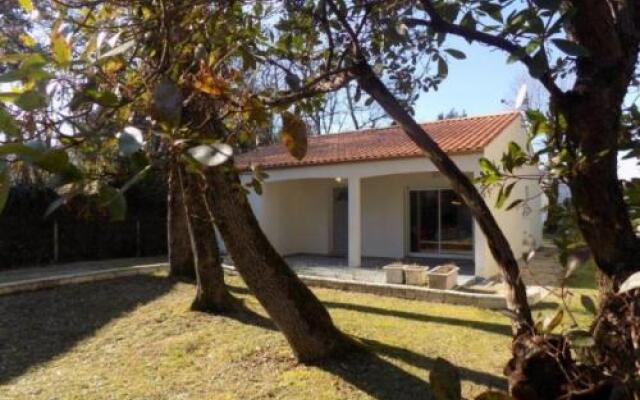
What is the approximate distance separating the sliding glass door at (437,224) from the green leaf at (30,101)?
16.5 m

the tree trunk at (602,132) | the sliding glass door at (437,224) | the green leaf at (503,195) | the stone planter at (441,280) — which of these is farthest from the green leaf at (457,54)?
the sliding glass door at (437,224)

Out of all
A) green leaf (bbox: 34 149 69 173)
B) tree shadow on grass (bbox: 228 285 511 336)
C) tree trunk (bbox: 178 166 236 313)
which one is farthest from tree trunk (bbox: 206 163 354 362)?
green leaf (bbox: 34 149 69 173)

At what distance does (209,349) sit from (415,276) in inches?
233

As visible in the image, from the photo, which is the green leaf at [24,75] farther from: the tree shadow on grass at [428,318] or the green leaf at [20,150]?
the tree shadow on grass at [428,318]

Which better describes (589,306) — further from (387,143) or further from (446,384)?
(387,143)

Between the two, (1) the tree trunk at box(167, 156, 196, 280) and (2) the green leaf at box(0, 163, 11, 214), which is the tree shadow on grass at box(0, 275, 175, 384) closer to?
(1) the tree trunk at box(167, 156, 196, 280)

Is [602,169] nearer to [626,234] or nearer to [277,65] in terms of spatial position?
[626,234]

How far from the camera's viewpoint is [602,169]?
7.64 ft

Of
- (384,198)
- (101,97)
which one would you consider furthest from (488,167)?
(384,198)

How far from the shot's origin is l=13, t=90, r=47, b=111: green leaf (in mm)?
963

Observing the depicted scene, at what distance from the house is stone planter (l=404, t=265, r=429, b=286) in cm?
201

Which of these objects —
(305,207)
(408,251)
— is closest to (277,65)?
(408,251)

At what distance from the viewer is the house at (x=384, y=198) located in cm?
1505

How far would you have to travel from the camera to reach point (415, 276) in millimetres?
12164
